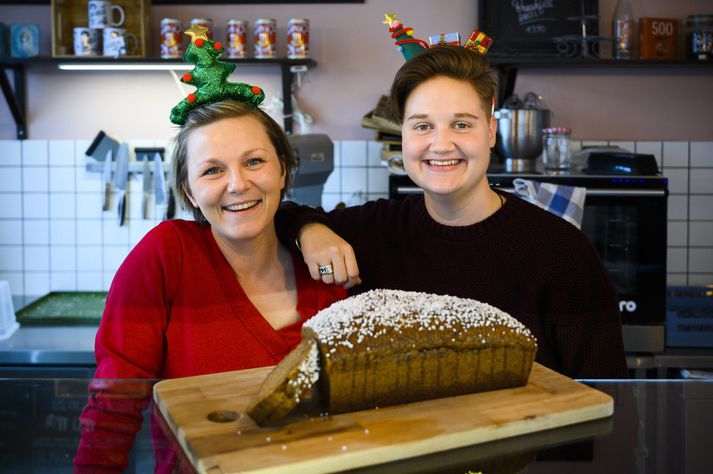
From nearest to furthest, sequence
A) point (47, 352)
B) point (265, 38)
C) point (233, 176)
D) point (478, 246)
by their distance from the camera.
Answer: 1. point (233, 176)
2. point (478, 246)
3. point (47, 352)
4. point (265, 38)

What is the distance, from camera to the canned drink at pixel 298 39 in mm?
3254

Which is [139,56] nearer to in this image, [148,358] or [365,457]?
[148,358]

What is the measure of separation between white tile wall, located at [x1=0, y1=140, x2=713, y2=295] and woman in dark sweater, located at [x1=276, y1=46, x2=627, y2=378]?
6.05ft

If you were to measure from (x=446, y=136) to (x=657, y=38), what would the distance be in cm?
216

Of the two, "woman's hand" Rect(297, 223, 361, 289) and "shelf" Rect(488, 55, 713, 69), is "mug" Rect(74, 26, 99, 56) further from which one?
"woman's hand" Rect(297, 223, 361, 289)

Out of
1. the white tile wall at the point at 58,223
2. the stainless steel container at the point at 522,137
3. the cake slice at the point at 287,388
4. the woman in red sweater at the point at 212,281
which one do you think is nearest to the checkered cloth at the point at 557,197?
the stainless steel container at the point at 522,137

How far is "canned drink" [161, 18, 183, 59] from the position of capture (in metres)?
3.25

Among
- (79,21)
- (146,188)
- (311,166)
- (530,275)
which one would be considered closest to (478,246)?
(530,275)

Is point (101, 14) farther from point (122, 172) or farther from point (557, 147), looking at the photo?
point (557, 147)

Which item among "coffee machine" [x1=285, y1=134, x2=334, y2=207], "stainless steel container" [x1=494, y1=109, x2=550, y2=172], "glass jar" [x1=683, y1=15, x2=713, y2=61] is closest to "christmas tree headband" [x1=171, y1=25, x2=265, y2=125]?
"coffee machine" [x1=285, y1=134, x2=334, y2=207]

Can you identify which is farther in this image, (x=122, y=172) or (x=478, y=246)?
(x=122, y=172)

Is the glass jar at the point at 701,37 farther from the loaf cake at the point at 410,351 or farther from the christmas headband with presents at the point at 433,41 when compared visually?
the loaf cake at the point at 410,351

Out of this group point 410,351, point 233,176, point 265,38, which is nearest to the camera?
point 410,351

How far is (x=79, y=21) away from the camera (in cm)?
337
